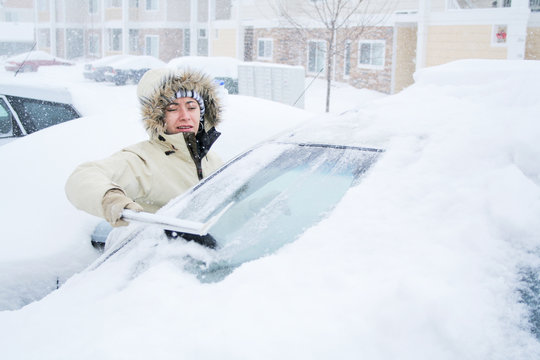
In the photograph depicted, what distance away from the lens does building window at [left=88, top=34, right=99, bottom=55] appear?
1475 inches

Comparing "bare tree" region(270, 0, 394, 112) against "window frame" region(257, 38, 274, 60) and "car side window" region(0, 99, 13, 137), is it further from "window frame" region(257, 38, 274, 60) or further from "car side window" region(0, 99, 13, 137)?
"car side window" region(0, 99, 13, 137)

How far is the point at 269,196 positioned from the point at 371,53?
711 inches

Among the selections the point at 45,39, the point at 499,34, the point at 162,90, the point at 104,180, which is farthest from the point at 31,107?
the point at 45,39

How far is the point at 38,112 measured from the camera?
475 centimetres

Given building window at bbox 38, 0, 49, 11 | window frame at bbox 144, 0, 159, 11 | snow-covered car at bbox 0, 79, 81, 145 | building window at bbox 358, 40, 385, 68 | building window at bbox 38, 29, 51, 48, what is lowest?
snow-covered car at bbox 0, 79, 81, 145

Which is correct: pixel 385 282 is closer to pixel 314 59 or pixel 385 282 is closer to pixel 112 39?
pixel 314 59

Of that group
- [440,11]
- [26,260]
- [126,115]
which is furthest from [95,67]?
[26,260]

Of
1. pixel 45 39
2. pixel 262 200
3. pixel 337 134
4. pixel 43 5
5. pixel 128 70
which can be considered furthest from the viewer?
pixel 45 39

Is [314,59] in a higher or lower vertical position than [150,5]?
lower

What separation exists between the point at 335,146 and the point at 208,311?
41.2 inches

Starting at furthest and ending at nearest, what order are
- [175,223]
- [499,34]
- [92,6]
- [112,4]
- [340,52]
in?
[92,6]
[112,4]
[340,52]
[499,34]
[175,223]

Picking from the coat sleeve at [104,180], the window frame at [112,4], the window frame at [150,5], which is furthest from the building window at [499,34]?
the window frame at [112,4]

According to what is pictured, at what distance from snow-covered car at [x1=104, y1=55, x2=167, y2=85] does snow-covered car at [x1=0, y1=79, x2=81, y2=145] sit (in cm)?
1974

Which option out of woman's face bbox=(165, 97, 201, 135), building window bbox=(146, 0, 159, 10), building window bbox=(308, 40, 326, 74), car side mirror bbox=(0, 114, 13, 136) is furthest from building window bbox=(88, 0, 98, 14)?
woman's face bbox=(165, 97, 201, 135)
